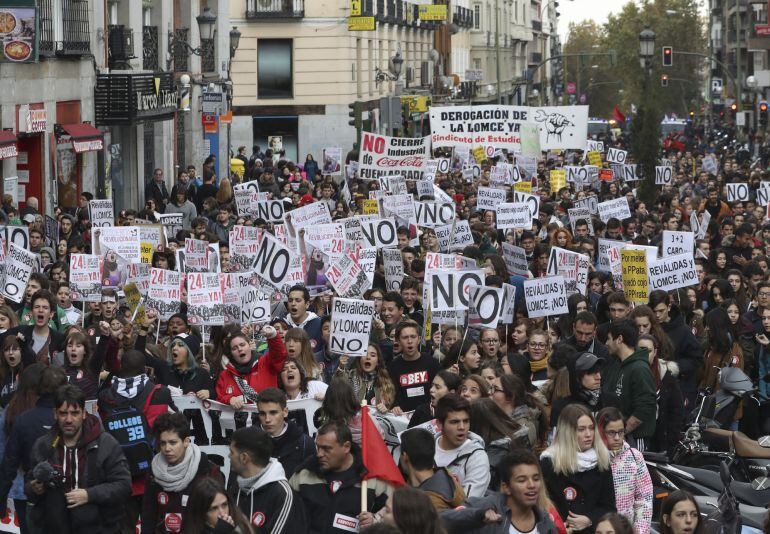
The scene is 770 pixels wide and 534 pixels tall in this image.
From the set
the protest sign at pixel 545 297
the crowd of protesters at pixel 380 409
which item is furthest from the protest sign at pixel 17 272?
the protest sign at pixel 545 297

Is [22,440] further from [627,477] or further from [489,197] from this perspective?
[489,197]

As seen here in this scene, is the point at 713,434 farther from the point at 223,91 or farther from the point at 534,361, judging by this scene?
the point at 223,91

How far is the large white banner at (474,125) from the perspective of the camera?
30469mm

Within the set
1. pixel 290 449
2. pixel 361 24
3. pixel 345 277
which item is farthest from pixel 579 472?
pixel 361 24

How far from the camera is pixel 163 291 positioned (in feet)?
47.9

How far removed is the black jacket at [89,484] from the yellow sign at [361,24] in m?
43.4

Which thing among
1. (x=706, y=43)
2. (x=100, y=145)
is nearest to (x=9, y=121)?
(x=100, y=145)

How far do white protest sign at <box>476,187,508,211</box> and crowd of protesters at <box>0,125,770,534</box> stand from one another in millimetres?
6407

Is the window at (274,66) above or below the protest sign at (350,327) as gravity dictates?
above

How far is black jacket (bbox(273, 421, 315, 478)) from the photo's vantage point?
878 centimetres

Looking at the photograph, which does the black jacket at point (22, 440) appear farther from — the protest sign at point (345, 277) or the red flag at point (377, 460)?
the protest sign at point (345, 277)

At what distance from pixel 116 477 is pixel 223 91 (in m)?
32.7

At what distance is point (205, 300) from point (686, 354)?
415cm

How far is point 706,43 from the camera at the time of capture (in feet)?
375
